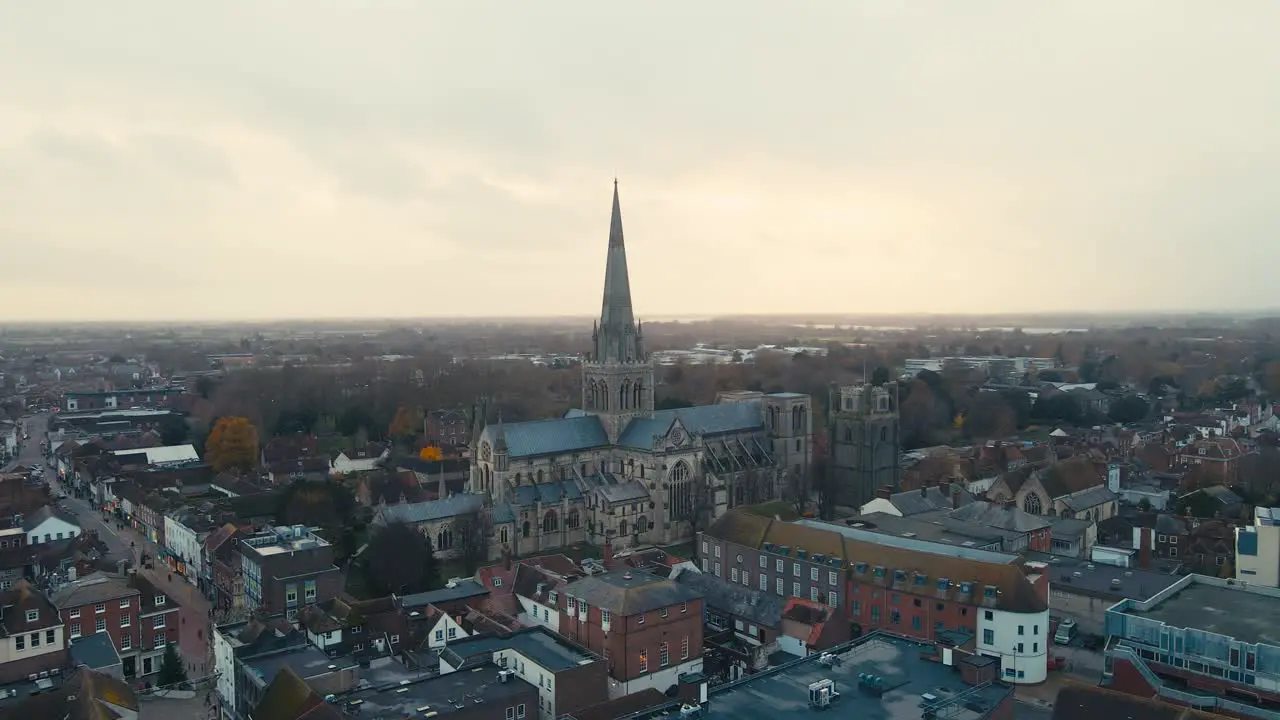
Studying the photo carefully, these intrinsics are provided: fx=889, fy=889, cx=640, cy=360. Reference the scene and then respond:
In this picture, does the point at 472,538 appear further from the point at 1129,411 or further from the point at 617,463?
the point at 1129,411

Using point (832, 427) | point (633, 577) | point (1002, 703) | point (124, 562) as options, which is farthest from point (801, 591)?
point (124, 562)

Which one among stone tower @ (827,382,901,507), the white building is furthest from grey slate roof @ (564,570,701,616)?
the white building

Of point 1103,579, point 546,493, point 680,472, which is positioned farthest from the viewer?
point 680,472

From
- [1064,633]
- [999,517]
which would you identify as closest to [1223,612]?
[1064,633]

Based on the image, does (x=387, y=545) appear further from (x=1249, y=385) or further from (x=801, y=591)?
(x=1249, y=385)

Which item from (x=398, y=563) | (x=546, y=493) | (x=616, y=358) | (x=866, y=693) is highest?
(x=616, y=358)

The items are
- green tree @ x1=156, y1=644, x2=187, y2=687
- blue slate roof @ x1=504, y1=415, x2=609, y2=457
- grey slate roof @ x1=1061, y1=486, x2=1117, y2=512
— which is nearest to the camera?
green tree @ x1=156, y1=644, x2=187, y2=687

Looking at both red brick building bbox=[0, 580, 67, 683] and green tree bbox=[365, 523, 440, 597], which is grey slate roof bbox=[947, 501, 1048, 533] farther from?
red brick building bbox=[0, 580, 67, 683]
